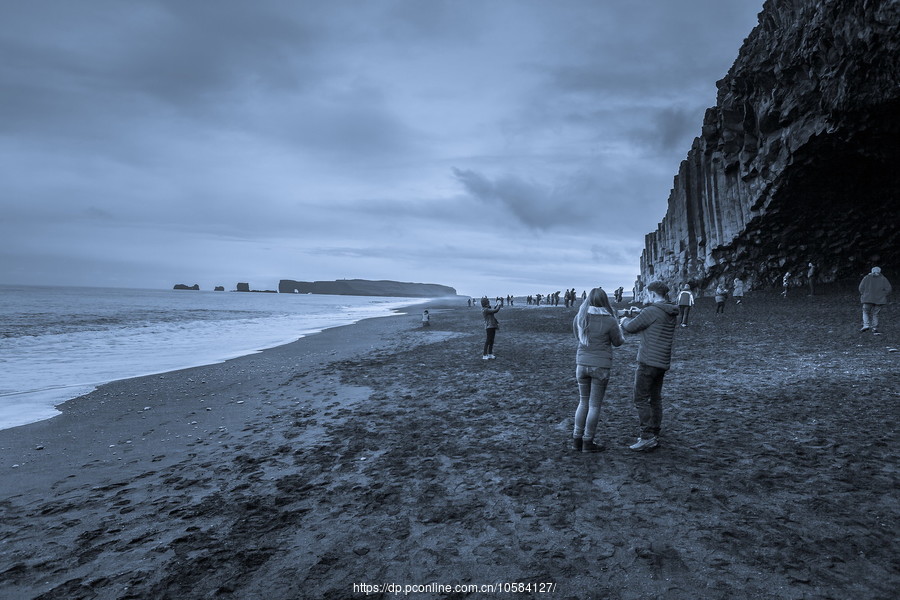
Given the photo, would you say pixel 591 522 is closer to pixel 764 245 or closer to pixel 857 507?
pixel 857 507

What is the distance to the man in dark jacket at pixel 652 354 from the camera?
6012 mm

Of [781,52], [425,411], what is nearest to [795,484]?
[425,411]

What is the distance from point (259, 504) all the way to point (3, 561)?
217 cm

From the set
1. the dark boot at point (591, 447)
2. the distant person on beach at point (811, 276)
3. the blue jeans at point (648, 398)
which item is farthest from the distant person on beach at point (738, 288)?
the dark boot at point (591, 447)

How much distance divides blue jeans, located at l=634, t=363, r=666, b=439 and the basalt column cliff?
919 inches

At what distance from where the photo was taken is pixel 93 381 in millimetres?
12641

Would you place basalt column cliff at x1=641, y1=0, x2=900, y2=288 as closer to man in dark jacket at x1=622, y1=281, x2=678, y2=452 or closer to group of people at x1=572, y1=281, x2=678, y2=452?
man in dark jacket at x1=622, y1=281, x2=678, y2=452

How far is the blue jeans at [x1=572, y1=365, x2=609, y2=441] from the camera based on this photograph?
6.01 meters

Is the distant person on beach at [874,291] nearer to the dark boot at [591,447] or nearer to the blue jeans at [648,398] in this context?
the blue jeans at [648,398]

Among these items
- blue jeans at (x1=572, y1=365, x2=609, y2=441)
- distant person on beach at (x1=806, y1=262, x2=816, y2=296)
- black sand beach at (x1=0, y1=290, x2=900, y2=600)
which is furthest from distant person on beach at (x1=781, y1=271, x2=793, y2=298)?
blue jeans at (x1=572, y1=365, x2=609, y2=441)

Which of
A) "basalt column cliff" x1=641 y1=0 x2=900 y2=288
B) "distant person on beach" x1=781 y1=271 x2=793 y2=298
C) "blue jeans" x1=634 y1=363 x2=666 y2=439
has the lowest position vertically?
"blue jeans" x1=634 y1=363 x2=666 y2=439

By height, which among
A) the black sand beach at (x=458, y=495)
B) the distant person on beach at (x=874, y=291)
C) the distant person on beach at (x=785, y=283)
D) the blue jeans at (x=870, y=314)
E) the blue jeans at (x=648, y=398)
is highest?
the distant person on beach at (x=785, y=283)

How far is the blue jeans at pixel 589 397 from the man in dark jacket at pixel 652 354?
21.9 inches

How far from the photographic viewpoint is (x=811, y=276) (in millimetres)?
32250
